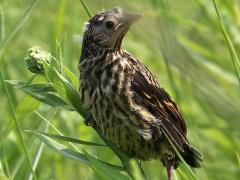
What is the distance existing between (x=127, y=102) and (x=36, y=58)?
2.20 ft

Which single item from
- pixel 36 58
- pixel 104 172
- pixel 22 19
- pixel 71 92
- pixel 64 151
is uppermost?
pixel 22 19

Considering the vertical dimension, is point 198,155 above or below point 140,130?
→ below

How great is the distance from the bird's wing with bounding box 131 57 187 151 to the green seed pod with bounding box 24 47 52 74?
26.6 inches

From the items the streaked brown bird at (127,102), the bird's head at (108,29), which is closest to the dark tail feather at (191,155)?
the streaked brown bird at (127,102)

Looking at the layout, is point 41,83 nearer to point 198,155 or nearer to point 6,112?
point 198,155

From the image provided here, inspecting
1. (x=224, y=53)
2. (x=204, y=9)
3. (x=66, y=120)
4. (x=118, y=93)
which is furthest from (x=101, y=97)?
(x=224, y=53)

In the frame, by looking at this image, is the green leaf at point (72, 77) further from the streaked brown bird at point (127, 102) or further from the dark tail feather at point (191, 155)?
the dark tail feather at point (191, 155)

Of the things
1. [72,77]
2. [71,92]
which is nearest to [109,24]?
[72,77]

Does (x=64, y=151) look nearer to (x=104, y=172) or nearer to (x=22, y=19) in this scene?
(x=104, y=172)

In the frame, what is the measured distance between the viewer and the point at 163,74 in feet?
15.5

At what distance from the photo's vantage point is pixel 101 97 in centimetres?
285

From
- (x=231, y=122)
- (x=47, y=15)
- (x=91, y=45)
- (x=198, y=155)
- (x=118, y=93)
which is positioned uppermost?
(x=47, y=15)

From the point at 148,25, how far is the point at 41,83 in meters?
0.74

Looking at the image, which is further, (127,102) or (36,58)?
(127,102)
